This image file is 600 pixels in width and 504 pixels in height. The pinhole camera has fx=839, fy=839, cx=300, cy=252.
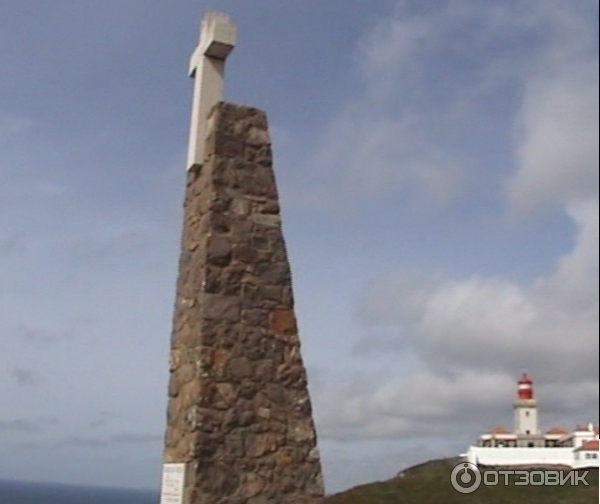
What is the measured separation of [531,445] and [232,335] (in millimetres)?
42366

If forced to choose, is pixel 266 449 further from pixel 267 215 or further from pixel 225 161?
pixel 225 161

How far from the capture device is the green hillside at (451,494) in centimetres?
2883

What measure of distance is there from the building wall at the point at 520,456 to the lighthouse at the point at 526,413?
11.1 metres

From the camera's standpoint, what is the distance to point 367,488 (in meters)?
33.7

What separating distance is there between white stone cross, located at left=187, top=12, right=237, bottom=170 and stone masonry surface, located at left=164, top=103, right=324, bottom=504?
0.13m

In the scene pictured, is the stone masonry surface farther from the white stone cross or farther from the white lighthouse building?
the white lighthouse building

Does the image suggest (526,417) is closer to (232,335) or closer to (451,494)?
(451,494)

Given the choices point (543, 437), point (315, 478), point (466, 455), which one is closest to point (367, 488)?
point (466, 455)

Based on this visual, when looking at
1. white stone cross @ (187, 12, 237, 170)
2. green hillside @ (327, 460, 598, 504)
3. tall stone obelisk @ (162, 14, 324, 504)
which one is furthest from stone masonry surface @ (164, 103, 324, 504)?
green hillside @ (327, 460, 598, 504)

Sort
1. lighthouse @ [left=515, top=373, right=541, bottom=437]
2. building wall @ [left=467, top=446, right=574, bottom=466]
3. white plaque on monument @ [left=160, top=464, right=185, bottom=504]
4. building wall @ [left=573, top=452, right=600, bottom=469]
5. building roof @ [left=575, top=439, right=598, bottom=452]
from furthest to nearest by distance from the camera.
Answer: lighthouse @ [left=515, top=373, right=541, bottom=437] → building wall @ [left=467, top=446, right=574, bottom=466] → building roof @ [left=575, top=439, right=598, bottom=452] → building wall @ [left=573, top=452, right=600, bottom=469] → white plaque on monument @ [left=160, top=464, right=185, bottom=504]

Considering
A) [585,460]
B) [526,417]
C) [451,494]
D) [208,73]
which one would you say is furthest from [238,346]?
[526,417]

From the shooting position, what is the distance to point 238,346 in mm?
7031

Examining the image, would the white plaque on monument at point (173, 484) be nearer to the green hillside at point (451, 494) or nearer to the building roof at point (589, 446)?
the green hillside at point (451, 494)

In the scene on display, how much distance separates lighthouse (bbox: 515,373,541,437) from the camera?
4953 cm
